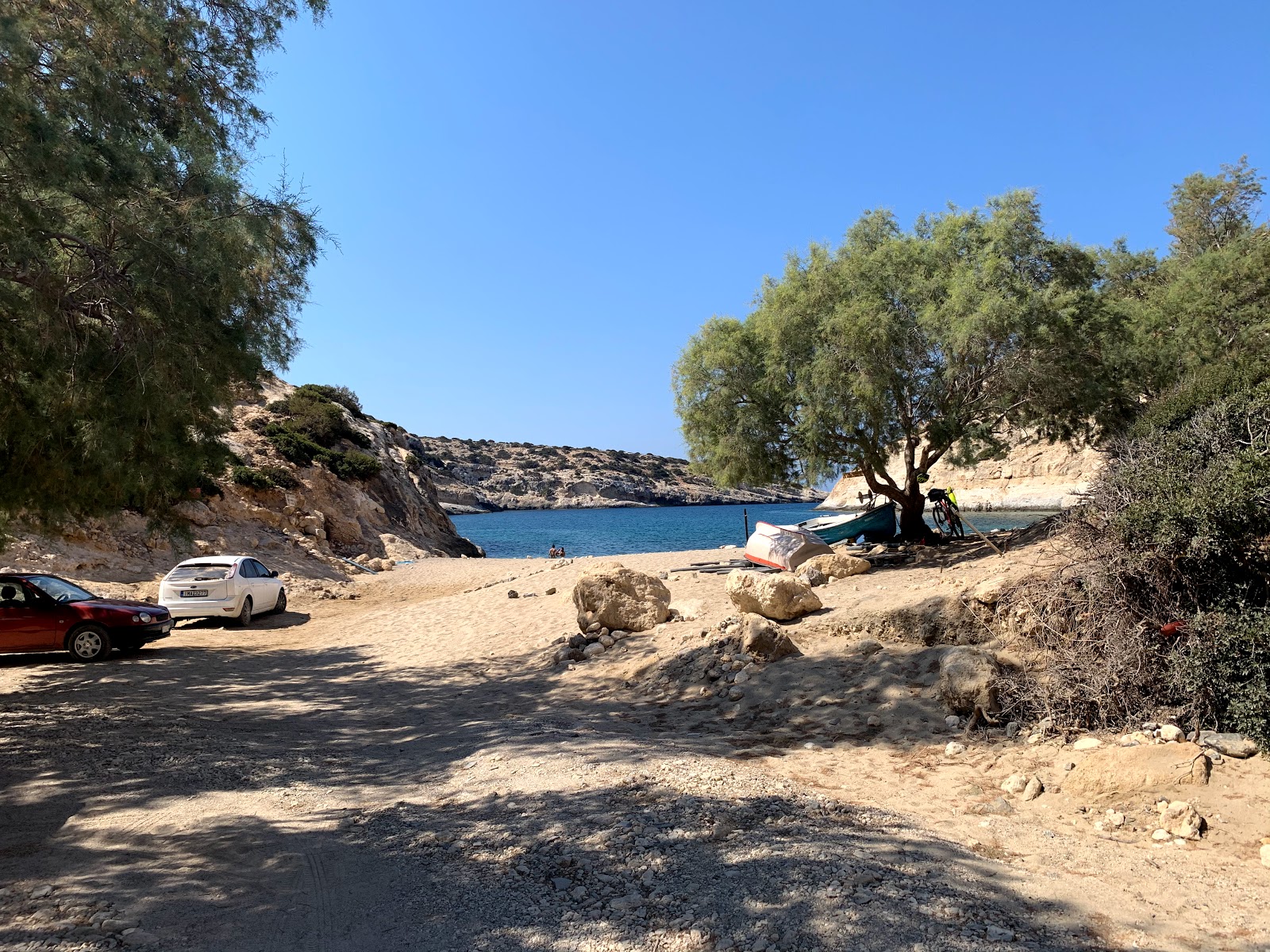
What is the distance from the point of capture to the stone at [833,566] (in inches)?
596

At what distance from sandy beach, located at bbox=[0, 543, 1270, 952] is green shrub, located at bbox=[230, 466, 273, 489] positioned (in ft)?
52.4

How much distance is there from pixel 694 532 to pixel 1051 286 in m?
48.7

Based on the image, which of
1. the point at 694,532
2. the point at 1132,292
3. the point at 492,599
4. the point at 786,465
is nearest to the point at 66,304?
the point at 492,599

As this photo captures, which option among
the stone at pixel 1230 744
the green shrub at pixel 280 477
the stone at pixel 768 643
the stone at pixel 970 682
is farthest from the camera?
the green shrub at pixel 280 477

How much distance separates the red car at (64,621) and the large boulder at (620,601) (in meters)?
7.11

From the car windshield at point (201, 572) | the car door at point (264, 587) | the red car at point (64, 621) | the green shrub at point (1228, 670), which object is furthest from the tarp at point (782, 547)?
the red car at point (64, 621)

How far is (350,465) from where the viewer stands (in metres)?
32.5

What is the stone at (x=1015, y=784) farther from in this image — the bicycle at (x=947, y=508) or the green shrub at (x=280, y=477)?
the green shrub at (x=280, y=477)

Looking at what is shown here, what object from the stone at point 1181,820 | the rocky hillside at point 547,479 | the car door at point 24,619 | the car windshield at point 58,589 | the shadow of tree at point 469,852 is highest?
the rocky hillside at point 547,479

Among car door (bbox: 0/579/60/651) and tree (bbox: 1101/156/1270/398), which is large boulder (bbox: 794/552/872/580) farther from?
car door (bbox: 0/579/60/651)

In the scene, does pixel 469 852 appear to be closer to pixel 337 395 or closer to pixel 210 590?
pixel 210 590

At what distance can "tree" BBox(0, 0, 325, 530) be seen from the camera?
6148 mm

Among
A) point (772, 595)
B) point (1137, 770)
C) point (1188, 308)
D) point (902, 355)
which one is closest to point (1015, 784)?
point (1137, 770)

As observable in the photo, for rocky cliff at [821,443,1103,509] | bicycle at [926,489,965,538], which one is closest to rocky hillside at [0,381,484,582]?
→ bicycle at [926,489,965,538]
